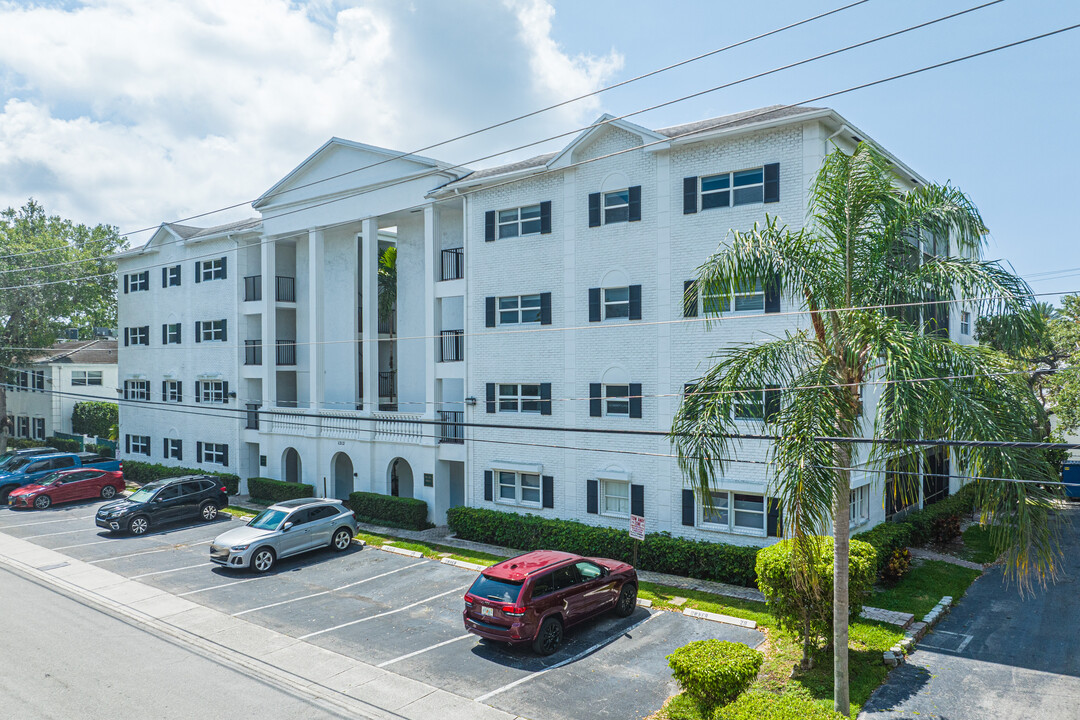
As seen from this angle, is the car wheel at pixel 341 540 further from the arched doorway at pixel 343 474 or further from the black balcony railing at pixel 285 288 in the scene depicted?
the black balcony railing at pixel 285 288

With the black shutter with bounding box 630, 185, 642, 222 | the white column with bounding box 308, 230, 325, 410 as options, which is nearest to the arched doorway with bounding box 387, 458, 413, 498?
the white column with bounding box 308, 230, 325, 410

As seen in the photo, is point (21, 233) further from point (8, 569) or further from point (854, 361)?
point (854, 361)

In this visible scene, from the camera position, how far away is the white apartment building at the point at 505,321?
20906 mm

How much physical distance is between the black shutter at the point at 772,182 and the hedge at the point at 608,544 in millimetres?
9788

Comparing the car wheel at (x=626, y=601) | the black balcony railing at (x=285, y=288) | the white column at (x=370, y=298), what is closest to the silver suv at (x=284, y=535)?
the white column at (x=370, y=298)

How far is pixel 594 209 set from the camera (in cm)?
2356

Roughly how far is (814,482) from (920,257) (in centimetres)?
476

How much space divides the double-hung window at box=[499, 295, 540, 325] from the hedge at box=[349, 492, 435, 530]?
25.4 ft

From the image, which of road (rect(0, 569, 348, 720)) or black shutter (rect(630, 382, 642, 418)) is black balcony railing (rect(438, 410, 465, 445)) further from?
road (rect(0, 569, 348, 720))

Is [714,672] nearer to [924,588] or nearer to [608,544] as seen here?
[608,544]

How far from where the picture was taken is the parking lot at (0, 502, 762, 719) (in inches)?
527

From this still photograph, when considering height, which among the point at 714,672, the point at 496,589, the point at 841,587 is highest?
the point at 841,587

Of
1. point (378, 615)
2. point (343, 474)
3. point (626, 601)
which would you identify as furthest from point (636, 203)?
point (343, 474)

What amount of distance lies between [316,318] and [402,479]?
832cm
